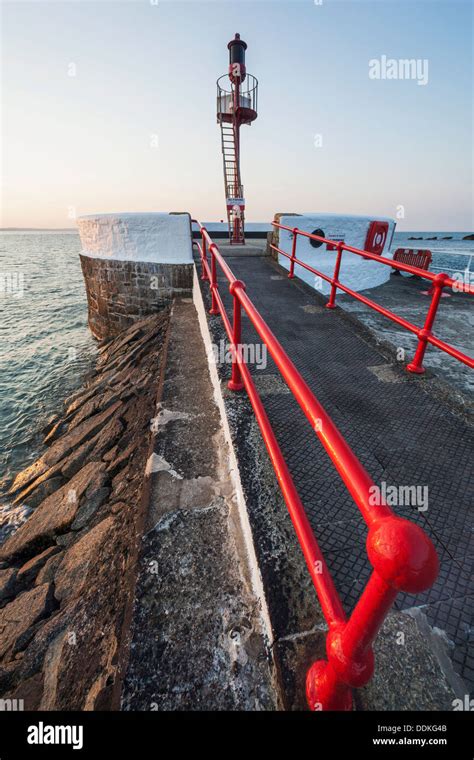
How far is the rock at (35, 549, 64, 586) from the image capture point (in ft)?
7.78

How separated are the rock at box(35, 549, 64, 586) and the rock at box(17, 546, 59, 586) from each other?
103mm

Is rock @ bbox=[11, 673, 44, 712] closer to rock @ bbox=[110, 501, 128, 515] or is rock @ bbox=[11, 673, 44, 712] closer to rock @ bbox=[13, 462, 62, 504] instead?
rock @ bbox=[110, 501, 128, 515]

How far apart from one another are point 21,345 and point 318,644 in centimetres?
1261

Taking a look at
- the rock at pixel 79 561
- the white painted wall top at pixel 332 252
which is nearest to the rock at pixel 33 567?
the rock at pixel 79 561

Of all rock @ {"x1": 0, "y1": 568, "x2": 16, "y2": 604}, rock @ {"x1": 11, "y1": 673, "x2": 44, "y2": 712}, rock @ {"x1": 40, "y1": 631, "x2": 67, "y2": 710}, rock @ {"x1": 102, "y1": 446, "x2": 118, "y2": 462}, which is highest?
rock @ {"x1": 102, "y1": 446, "x2": 118, "y2": 462}

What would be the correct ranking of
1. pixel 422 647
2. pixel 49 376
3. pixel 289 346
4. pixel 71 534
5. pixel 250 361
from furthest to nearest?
pixel 49 376, pixel 289 346, pixel 250 361, pixel 71 534, pixel 422 647

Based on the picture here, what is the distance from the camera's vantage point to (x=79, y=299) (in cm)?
1744

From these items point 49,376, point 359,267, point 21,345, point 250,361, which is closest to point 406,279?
point 359,267

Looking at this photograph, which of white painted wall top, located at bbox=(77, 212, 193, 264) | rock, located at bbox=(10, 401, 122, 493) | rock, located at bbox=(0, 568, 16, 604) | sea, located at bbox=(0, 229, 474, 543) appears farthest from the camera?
white painted wall top, located at bbox=(77, 212, 193, 264)

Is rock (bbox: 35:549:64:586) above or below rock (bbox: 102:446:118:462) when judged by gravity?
below

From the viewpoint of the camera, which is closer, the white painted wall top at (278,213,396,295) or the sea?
the sea

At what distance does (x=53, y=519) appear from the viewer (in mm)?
3051

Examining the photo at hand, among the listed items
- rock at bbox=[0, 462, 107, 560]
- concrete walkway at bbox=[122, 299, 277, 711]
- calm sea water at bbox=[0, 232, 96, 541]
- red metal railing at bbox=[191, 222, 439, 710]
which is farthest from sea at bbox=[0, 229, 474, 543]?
red metal railing at bbox=[191, 222, 439, 710]

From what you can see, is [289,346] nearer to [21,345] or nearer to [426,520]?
[426,520]
